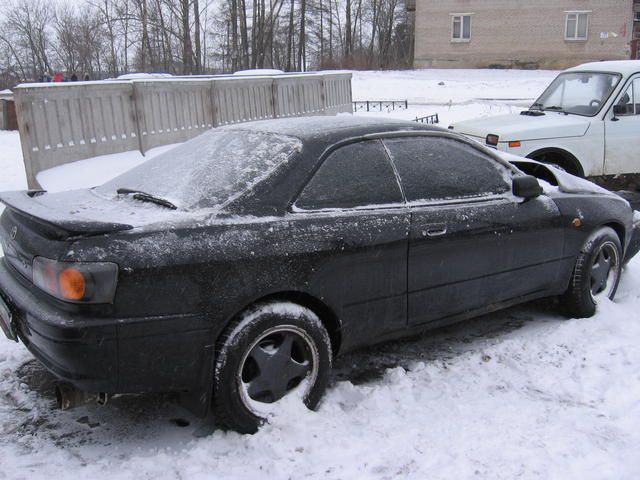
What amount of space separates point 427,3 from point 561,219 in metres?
52.4

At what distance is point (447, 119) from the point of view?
2028 centimetres

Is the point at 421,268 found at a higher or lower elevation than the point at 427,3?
lower

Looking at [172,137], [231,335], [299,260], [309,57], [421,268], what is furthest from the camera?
[309,57]

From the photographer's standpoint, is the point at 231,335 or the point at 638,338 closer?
the point at 231,335

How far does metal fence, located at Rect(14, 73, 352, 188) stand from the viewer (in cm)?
903

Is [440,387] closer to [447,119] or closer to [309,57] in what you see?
[447,119]

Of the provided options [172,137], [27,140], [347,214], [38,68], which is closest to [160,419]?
[347,214]

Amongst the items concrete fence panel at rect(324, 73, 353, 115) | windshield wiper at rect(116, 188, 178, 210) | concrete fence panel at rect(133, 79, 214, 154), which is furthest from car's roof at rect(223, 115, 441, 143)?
concrete fence panel at rect(324, 73, 353, 115)

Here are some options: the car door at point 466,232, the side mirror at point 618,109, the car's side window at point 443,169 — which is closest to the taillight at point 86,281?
the car door at point 466,232

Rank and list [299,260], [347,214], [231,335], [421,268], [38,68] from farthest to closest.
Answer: [38,68]
[421,268]
[347,214]
[299,260]
[231,335]

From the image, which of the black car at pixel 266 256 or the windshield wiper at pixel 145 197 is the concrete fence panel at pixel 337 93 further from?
the windshield wiper at pixel 145 197

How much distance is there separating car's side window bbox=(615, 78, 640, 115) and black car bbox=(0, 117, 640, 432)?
14.3 ft

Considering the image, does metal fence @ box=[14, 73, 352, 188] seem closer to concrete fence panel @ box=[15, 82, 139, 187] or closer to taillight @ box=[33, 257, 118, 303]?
concrete fence panel @ box=[15, 82, 139, 187]

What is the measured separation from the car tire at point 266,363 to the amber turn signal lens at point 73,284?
72cm
